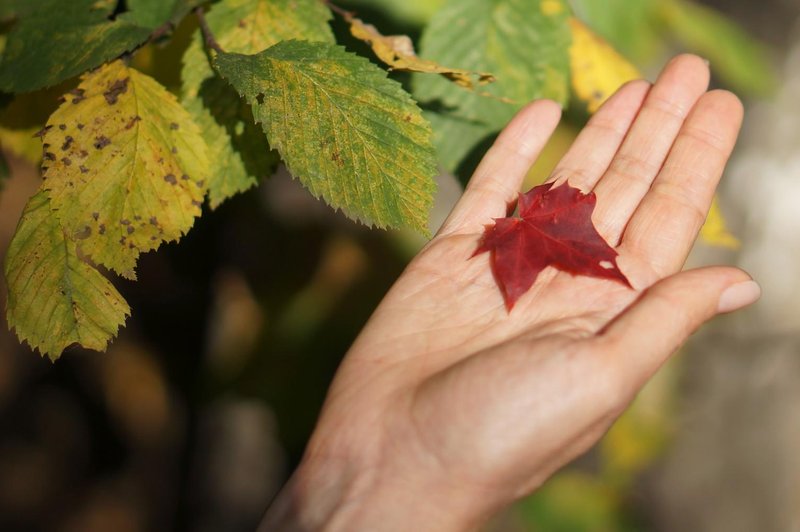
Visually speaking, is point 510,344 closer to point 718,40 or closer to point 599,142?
point 599,142

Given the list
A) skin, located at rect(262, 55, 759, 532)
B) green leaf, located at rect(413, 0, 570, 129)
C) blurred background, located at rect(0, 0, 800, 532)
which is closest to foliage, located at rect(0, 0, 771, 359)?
green leaf, located at rect(413, 0, 570, 129)

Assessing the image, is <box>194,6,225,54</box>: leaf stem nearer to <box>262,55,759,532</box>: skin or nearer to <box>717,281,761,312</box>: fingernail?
<box>262,55,759,532</box>: skin

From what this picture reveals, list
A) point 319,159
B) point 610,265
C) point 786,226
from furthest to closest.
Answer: point 786,226 → point 610,265 → point 319,159

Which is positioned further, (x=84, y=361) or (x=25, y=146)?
(x=84, y=361)

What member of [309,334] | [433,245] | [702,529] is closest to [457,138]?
[433,245]

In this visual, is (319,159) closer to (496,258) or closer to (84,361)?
(496,258)

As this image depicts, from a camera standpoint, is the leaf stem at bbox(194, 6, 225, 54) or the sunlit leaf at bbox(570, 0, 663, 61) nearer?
the leaf stem at bbox(194, 6, 225, 54)

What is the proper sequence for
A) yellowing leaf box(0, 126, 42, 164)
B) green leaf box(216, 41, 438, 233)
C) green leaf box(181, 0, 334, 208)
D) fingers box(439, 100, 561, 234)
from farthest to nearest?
fingers box(439, 100, 561, 234)
yellowing leaf box(0, 126, 42, 164)
green leaf box(181, 0, 334, 208)
green leaf box(216, 41, 438, 233)

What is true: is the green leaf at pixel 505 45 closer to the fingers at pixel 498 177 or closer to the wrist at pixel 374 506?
the fingers at pixel 498 177
